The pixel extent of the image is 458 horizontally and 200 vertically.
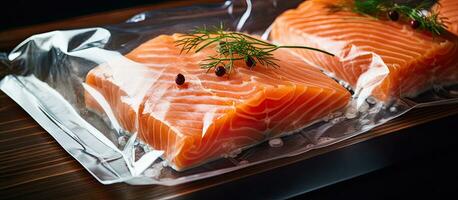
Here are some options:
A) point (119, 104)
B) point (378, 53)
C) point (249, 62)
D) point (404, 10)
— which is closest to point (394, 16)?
point (404, 10)

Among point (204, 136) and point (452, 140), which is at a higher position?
point (204, 136)

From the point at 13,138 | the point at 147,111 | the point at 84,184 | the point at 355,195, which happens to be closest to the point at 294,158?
the point at 355,195

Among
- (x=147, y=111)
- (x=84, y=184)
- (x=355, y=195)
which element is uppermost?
(x=147, y=111)

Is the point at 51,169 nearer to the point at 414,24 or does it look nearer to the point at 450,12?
the point at 414,24

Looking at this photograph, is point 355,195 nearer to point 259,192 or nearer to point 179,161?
point 259,192

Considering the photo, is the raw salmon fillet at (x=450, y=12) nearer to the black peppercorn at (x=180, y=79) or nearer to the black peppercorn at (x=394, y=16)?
the black peppercorn at (x=394, y=16)

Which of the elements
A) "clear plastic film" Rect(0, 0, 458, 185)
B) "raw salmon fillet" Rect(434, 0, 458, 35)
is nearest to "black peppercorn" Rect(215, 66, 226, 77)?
"clear plastic film" Rect(0, 0, 458, 185)

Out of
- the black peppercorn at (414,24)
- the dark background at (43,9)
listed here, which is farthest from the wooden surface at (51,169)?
the dark background at (43,9)
